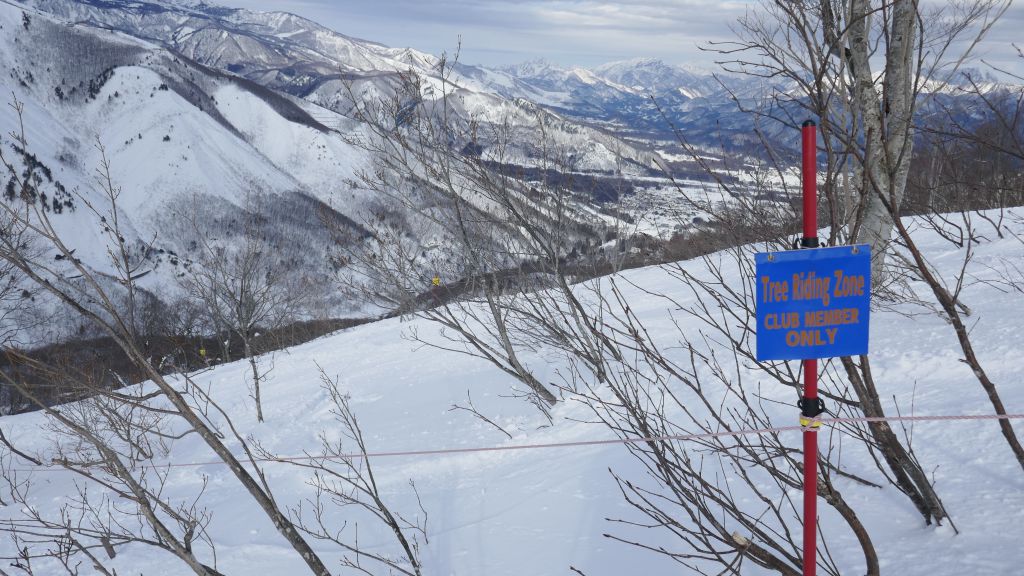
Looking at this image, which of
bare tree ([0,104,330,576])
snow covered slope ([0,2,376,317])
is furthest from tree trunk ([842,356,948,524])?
snow covered slope ([0,2,376,317])

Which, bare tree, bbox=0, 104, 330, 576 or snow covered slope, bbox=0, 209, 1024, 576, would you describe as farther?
snow covered slope, bbox=0, 209, 1024, 576

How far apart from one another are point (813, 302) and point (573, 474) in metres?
4.81

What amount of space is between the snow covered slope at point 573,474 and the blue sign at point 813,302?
1398mm

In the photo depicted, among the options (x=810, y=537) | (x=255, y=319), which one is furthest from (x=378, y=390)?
(x=810, y=537)

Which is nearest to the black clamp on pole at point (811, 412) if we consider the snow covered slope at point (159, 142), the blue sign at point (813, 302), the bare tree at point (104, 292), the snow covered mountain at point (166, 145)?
the blue sign at point (813, 302)

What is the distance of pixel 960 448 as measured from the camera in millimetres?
3961

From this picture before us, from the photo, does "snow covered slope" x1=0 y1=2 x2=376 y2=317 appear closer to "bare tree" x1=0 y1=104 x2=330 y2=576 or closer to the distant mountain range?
the distant mountain range

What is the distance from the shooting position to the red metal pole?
5.35 ft

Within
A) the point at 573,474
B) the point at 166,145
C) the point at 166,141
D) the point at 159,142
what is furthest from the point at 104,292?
the point at 159,142

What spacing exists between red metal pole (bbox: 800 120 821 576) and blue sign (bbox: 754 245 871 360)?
75 mm

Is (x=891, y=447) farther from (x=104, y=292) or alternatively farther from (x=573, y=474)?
(x=104, y=292)

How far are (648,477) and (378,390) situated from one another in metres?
10.9

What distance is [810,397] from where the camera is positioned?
5.77 ft

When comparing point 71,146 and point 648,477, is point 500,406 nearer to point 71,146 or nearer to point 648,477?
point 648,477
